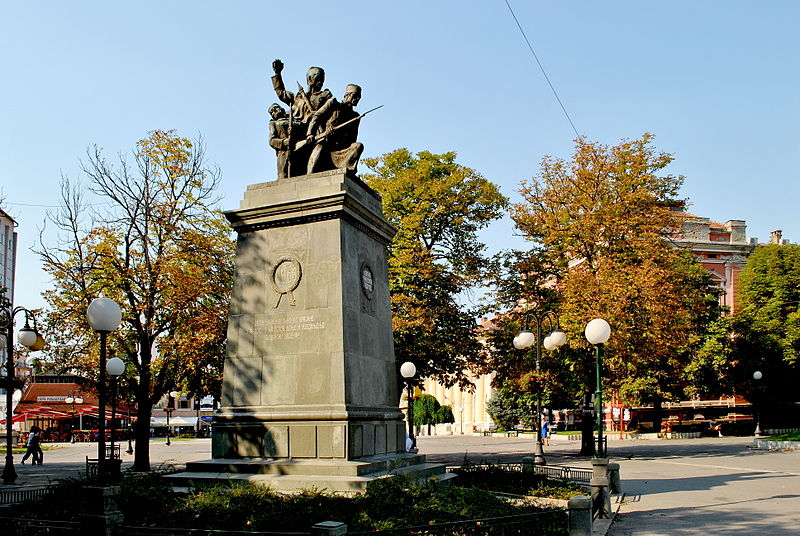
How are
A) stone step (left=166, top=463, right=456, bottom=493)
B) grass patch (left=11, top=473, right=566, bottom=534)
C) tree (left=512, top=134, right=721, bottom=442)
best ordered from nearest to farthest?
grass patch (left=11, top=473, right=566, bottom=534), stone step (left=166, top=463, right=456, bottom=493), tree (left=512, top=134, right=721, bottom=442)

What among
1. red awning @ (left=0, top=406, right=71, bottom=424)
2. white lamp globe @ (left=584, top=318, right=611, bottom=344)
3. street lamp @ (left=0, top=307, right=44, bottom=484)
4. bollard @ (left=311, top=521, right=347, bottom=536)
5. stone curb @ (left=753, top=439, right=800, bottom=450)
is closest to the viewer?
bollard @ (left=311, top=521, right=347, bottom=536)

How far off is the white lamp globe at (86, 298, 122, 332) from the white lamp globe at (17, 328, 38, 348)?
26.0ft

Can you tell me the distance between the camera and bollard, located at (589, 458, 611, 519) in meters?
13.7

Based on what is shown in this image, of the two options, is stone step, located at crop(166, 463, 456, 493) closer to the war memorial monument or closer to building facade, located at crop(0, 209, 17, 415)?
the war memorial monument

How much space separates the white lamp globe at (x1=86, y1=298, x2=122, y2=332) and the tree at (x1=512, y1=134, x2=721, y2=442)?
20.6 meters

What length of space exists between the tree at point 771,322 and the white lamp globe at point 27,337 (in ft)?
147

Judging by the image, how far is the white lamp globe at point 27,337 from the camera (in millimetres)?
18953

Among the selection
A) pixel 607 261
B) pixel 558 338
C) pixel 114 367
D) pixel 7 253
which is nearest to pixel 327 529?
pixel 558 338

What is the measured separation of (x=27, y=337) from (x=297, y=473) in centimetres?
1075

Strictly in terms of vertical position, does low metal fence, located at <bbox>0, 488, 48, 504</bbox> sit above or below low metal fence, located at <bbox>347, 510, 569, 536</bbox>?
below

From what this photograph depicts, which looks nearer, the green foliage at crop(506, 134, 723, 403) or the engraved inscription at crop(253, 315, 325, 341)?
the engraved inscription at crop(253, 315, 325, 341)

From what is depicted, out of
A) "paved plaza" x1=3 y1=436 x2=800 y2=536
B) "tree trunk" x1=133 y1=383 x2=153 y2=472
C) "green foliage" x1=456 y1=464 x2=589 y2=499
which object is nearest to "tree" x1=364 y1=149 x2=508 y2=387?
"paved plaza" x1=3 y1=436 x2=800 y2=536

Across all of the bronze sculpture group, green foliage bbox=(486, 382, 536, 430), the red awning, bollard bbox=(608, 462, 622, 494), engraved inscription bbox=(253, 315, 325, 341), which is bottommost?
green foliage bbox=(486, 382, 536, 430)

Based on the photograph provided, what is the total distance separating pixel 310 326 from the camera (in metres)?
12.9
